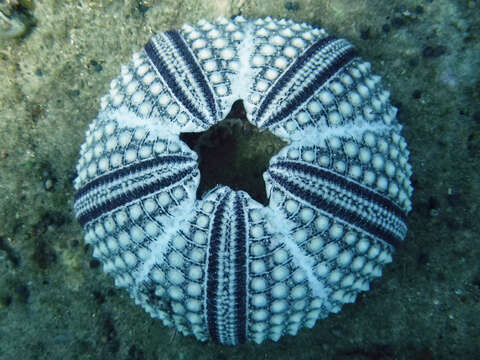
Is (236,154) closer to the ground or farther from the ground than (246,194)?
closer to the ground

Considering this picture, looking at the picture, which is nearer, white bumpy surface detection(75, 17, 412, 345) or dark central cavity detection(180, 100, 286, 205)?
white bumpy surface detection(75, 17, 412, 345)

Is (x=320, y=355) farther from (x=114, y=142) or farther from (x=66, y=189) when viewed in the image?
(x=66, y=189)

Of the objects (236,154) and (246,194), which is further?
(236,154)

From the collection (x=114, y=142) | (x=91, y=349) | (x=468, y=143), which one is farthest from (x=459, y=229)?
(x=91, y=349)

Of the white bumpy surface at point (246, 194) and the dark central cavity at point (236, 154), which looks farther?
the dark central cavity at point (236, 154)

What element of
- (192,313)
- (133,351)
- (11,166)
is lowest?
(133,351)
